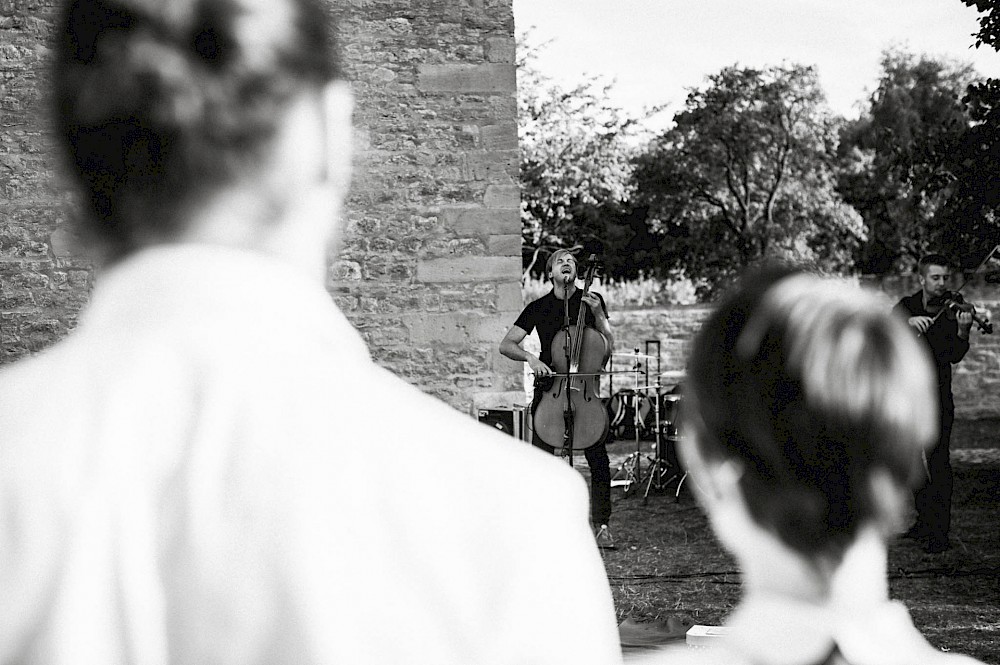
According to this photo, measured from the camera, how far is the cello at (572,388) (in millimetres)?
7480

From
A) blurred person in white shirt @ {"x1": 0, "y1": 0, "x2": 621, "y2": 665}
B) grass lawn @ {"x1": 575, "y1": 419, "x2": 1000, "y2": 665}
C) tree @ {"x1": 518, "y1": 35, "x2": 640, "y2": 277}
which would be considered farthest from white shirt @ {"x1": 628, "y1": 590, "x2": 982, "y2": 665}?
tree @ {"x1": 518, "y1": 35, "x2": 640, "y2": 277}

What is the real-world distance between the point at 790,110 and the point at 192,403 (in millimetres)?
37250

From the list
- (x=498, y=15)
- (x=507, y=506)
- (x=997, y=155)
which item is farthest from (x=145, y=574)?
(x=997, y=155)

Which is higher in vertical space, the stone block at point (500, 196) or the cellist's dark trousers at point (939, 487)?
the stone block at point (500, 196)

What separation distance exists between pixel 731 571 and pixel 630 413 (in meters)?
7.97

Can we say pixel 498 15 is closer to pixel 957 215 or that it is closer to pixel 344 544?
pixel 957 215

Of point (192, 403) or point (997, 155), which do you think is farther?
point (997, 155)

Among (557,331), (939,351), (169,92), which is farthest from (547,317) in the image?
(169,92)

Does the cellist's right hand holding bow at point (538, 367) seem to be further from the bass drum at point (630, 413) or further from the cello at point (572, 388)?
the bass drum at point (630, 413)

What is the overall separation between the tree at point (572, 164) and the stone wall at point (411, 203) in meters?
22.2

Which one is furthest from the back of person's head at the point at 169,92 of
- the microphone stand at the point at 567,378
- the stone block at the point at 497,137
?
the stone block at the point at 497,137

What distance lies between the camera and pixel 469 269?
25.2 ft

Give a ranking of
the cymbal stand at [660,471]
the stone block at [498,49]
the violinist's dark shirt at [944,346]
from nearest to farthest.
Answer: the violinist's dark shirt at [944,346] < the stone block at [498,49] < the cymbal stand at [660,471]

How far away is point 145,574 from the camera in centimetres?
61
